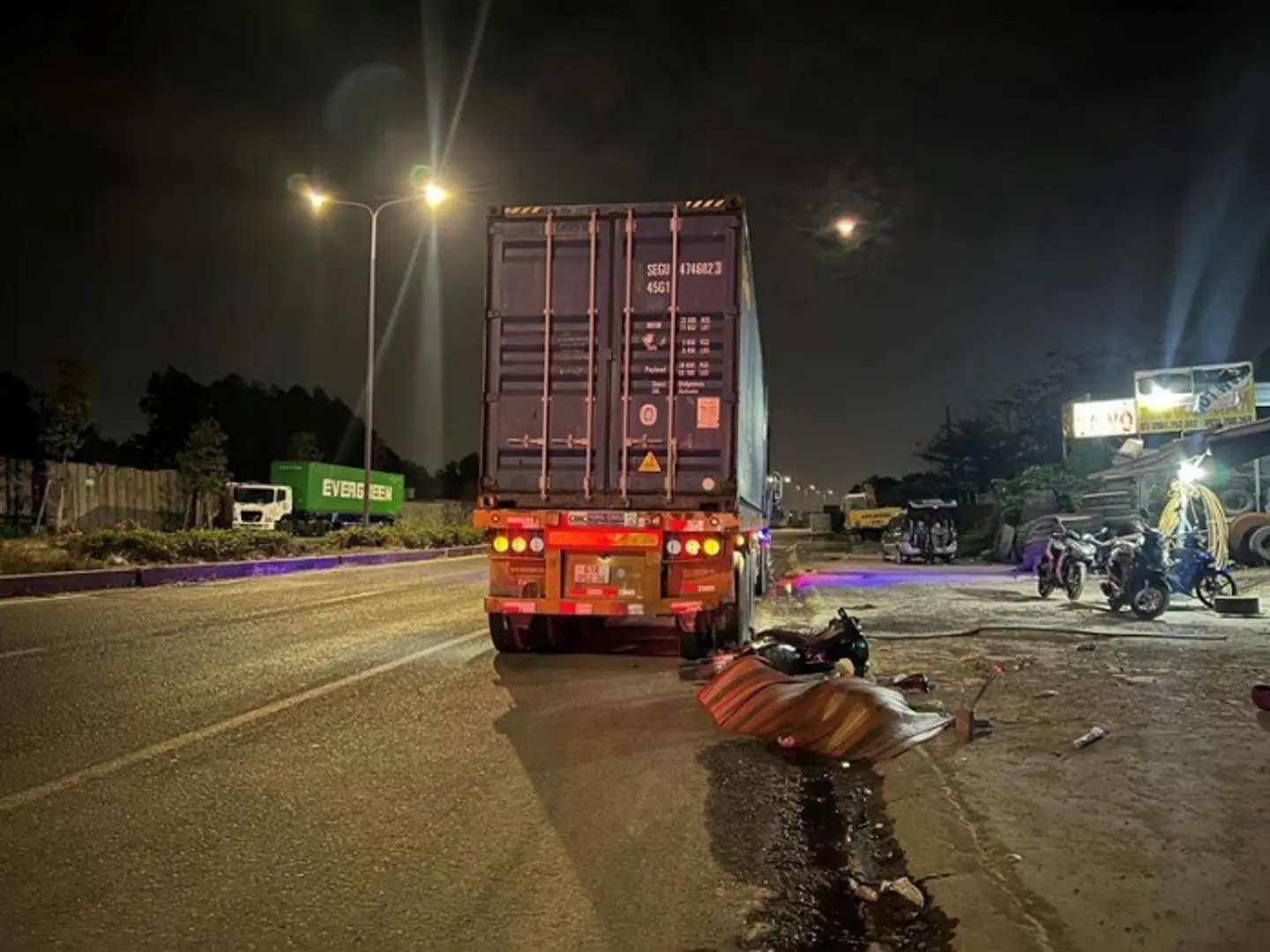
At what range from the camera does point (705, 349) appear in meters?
9.53

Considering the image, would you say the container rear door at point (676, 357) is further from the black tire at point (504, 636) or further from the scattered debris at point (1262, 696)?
the scattered debris at point (1262, 696)

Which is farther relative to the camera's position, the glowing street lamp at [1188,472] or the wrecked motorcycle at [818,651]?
the glowing street lamp at [1188,472]

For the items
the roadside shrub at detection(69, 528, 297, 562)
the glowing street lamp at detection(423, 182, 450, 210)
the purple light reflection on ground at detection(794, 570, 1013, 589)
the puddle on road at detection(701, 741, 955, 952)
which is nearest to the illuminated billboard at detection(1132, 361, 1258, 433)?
the purple light reflection on ground at detection(794, 570, 1013, 589)

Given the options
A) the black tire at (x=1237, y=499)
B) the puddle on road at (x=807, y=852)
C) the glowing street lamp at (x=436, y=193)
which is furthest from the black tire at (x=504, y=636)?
the black tire at (x=1237, y=499)

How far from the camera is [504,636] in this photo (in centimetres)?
1013

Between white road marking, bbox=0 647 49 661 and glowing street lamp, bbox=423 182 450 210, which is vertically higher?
glowing street lamp, bbox=423 182 450 210

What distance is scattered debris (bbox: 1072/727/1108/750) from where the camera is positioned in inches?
231

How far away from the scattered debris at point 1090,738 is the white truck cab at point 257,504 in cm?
4246

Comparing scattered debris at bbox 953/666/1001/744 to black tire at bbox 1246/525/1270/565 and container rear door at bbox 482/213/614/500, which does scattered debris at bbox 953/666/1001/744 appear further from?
black tire at bbox 1246/525/1270/565

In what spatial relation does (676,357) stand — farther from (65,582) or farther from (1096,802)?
(65,582)

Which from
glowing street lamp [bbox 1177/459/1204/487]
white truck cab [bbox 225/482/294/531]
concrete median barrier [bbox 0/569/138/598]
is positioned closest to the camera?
glowing street lamp [bbox 1177/459/1204/487]

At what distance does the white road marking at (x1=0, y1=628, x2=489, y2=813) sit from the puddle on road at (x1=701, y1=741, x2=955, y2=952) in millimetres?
3171

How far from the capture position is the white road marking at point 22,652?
970 cm

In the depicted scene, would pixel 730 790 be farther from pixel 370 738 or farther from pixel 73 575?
pixel 73 575
